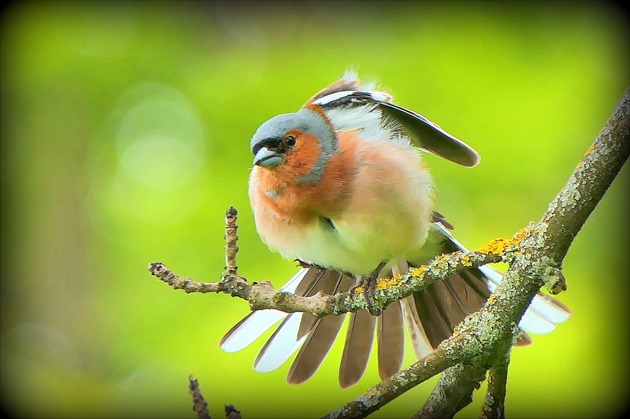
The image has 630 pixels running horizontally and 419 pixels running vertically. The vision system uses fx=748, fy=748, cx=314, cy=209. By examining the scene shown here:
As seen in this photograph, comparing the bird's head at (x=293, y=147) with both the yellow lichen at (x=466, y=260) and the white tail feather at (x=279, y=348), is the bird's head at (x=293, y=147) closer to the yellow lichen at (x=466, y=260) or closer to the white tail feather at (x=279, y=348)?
the white tail feather at (x=279, y=348)

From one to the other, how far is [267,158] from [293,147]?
0.13 metres

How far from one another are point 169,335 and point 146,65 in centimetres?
173

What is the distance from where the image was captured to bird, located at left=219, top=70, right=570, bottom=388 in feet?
9.55

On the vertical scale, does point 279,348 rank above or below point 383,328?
below

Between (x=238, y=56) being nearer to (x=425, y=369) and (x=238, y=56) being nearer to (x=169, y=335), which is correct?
(x=169, y=335)

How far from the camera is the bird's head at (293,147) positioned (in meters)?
2.86

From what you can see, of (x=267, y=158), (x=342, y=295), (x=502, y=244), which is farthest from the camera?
(x=267, y=158)

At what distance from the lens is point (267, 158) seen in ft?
9.37

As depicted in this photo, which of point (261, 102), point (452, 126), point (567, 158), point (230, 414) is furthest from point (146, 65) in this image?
point (230, 414)

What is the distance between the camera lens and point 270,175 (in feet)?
9.70

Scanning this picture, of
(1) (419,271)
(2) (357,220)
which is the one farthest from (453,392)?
(2) (357,220)

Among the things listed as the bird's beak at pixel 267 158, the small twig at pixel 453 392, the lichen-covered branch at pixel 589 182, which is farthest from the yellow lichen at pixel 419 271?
the bird's beak at pixel 267 158

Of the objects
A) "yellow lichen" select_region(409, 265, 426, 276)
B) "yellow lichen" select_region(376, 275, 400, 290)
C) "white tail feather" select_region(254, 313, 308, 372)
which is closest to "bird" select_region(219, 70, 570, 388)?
"white tail feather" select_region(254, 313, 308, 372)

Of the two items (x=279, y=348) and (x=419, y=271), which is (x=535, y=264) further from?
(x=279, y=348)
